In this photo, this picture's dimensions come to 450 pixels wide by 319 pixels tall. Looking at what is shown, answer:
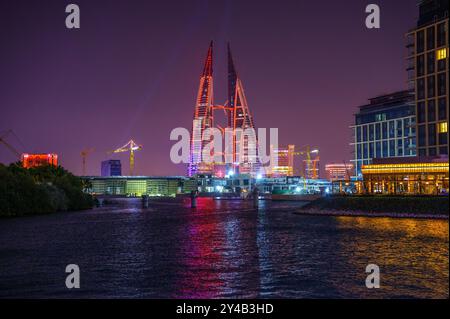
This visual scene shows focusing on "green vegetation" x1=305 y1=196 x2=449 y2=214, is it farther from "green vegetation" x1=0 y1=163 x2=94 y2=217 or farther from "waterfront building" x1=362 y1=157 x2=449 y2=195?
"green vegetation" x1=0 y1=163 x2=94 y2=217

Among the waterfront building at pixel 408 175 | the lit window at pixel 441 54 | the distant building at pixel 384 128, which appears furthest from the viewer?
the distant building at pixel 384 128

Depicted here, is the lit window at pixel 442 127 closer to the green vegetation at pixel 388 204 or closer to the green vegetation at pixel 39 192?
the green vegetation at pixel 388 204

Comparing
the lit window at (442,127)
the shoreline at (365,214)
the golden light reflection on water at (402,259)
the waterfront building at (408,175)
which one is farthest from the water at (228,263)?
the lit window at (442,127)

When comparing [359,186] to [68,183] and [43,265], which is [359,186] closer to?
[68,183]

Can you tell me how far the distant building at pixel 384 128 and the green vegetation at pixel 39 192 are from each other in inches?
3981

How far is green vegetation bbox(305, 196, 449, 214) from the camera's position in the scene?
224 feet

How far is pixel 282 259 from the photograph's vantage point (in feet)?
107

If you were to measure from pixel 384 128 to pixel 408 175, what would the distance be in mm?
96154

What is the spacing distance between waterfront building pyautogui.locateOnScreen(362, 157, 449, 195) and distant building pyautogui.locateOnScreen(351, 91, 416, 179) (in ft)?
244

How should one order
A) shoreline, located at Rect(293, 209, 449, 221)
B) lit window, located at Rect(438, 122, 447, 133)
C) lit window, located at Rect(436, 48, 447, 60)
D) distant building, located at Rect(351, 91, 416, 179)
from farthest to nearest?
distant building, located at Rect(351, 91, 416, 179)
lit window, located at Rect(436, 48, 447, 60)
lit window, located at Rect(438, 122, 447, 133)
shoreline, located at Rect(293, 209, 449, 221)

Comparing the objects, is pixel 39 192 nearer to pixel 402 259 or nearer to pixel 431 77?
pixel 402 259

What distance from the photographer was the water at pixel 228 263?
2294cm

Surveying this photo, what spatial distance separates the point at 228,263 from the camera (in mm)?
31125

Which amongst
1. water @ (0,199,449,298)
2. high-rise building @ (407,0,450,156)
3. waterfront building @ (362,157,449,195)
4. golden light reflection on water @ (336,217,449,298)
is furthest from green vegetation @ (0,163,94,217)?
high-rise building @ (407,0,450,156)
